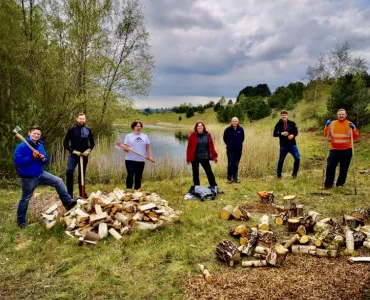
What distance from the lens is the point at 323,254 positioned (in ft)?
12.8

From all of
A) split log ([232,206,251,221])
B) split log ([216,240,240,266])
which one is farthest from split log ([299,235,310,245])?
split log ([232,206,251,221])

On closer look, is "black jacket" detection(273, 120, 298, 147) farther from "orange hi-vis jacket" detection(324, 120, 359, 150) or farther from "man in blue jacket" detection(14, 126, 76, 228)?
"man in blue jacket" detection(14, 126, 76, 228)

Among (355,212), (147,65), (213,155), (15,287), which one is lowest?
(15,287)

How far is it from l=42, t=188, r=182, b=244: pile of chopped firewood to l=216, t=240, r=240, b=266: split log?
1.15m

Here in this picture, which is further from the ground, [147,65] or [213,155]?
[147,65]

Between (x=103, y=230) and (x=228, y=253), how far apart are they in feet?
5.65

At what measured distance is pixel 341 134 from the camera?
22.4ft

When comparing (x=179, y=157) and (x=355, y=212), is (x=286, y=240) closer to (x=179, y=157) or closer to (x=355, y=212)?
(x=355, y=212)

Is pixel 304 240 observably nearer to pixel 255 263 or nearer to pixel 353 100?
pixel 255 263

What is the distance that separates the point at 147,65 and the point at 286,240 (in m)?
11.9

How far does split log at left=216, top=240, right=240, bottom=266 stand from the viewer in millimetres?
3733

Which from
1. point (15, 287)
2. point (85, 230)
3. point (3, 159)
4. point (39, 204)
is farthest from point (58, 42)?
point (15, 287)

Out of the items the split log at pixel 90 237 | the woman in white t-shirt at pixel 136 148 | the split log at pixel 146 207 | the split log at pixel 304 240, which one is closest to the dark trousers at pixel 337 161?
the split log at pixel 304 240

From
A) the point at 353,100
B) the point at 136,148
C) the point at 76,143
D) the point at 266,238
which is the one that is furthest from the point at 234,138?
the point at 353,100
